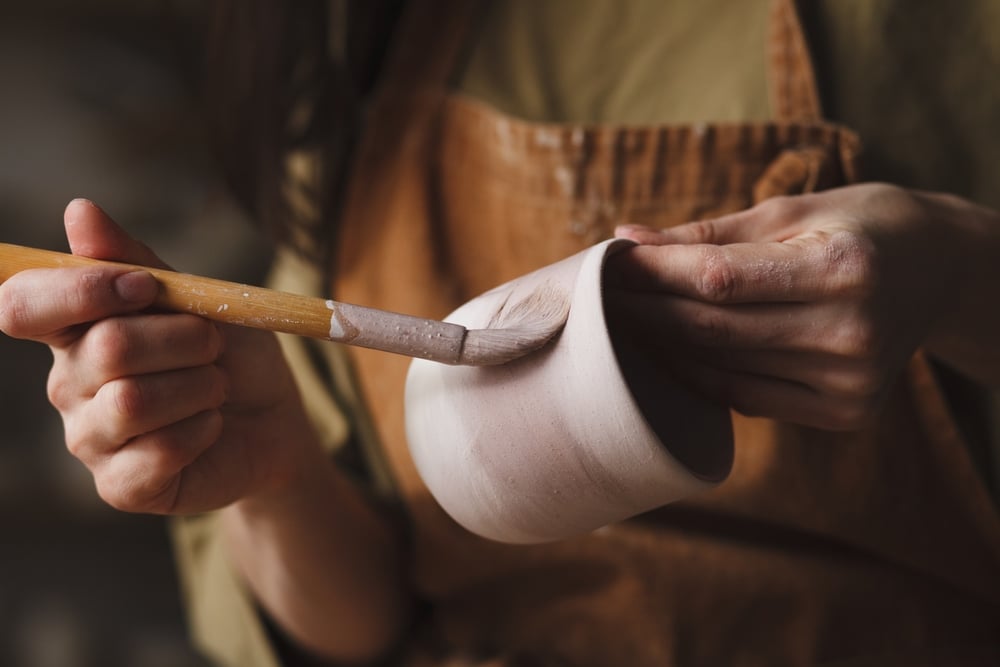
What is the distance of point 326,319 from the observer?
365 mm

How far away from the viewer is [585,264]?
374 mm

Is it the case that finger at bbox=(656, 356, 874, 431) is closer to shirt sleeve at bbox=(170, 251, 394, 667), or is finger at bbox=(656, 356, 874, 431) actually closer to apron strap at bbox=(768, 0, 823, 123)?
apron strap at bbox=(768, 0, 823, 123)

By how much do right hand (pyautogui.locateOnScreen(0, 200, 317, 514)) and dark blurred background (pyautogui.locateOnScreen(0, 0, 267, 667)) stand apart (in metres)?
0.69

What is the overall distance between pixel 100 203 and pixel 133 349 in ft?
2.66

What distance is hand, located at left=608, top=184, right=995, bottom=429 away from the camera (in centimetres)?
39

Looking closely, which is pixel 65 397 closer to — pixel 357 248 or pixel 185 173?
pixel 357 248

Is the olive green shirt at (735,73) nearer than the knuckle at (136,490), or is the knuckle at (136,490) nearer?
the knuckle at (136,490)

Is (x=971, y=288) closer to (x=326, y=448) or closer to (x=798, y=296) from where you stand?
(x=798, y=296)

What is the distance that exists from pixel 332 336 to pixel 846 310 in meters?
0.23

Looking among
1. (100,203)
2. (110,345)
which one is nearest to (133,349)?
(110,345)

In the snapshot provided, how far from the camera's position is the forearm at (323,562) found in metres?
0.63

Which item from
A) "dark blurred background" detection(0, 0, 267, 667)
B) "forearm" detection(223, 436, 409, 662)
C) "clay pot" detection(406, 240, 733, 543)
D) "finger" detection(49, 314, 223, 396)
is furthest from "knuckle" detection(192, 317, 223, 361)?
"dark blurred background" detection(0, 0, 267, 667)

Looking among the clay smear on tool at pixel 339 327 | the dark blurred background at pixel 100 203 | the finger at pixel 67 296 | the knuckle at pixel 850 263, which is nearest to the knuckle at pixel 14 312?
the finger at pixel 67 296

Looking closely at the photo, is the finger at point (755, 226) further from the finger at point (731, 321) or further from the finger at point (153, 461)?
the finger at point (153, 461)
